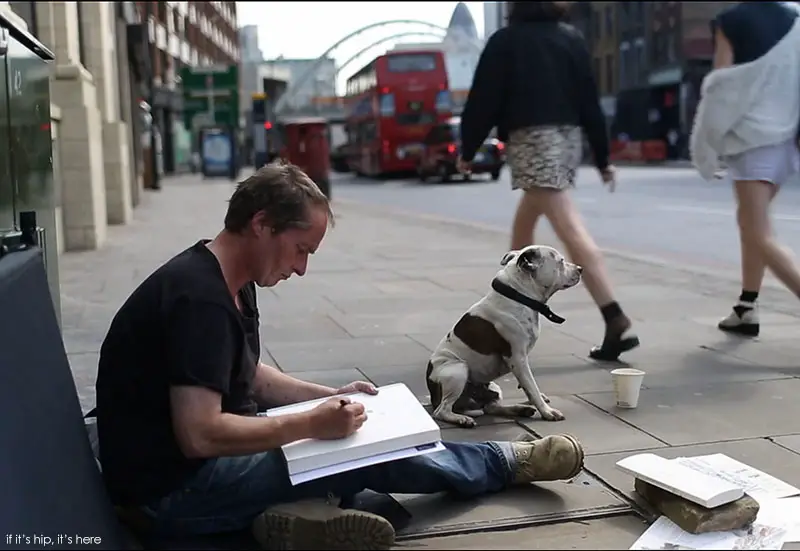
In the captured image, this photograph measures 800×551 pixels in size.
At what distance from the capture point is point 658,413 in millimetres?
4270

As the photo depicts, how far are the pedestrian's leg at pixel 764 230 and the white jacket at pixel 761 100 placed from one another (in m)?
0.23

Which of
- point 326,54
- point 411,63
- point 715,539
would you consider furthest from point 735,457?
point 326,54

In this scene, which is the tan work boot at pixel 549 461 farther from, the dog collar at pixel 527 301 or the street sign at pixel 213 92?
the street sign at pixel 213 92

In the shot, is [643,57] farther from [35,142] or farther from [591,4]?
[35,142]

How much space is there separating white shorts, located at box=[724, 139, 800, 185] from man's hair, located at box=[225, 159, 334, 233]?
3440 mm

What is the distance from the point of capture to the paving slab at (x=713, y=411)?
3947 mm

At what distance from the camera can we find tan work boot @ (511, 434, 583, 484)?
3248mm

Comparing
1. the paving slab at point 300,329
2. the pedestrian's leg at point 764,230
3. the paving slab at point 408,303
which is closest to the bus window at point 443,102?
the paving slab at point 408,303

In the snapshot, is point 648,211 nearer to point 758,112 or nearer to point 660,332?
point 660,332

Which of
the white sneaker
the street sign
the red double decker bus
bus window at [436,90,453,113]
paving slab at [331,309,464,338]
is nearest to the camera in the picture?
the white sneaker

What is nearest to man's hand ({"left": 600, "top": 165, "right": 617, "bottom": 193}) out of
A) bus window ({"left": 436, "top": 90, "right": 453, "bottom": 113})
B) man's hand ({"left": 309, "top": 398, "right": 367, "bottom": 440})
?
man's hand ({"left": 309, "top": 398, "right": 367, "bottom": 440})

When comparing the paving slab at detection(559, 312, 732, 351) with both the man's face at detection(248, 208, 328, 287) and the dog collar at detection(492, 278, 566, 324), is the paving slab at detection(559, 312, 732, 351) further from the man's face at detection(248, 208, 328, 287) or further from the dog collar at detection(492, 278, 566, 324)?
the man's face at detection(248, 208, 328, 287)

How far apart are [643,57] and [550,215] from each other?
55.1 m

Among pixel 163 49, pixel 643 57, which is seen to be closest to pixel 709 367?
pixel 163 49
